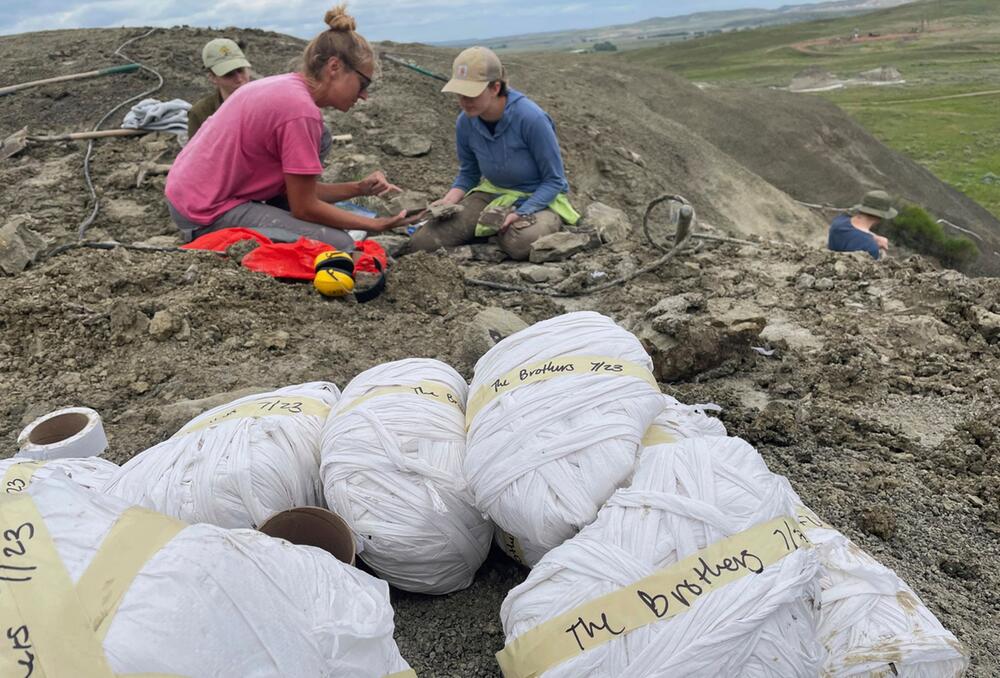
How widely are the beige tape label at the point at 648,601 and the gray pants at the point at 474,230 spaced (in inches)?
142

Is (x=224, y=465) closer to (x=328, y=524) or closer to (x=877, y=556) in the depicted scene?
(x=328, y=524)

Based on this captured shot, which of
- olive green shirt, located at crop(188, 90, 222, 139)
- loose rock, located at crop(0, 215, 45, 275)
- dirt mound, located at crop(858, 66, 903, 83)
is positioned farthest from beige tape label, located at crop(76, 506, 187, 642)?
dirt mound, located at crop(858, 66, 903, 83)

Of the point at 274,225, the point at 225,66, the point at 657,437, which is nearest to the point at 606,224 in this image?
the point at 274,225

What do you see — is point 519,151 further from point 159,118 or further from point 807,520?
point 159,118

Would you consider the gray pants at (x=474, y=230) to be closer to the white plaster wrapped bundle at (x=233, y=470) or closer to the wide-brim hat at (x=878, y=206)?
the wide-brim hat at (x=878, y=206)

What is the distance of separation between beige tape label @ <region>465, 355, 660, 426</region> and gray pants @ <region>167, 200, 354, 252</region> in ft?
8.36

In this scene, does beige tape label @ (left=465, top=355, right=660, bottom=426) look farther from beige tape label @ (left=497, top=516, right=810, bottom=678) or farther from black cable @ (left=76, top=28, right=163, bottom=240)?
black cable @ (left=76, top=28, right=163, bottom=240)

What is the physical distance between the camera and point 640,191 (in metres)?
8.49

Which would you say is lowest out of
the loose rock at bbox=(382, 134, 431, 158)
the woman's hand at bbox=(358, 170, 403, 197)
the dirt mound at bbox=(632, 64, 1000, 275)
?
the dirt mound at bbox=(632, 64, 1000, 275)

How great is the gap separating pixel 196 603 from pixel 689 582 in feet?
3.07

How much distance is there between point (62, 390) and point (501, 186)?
3.18m

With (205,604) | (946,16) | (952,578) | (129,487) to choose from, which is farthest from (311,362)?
(946,16)

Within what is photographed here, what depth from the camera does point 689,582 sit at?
1394 mm

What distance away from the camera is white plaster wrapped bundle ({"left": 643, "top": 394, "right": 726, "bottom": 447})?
1829 millimetres
